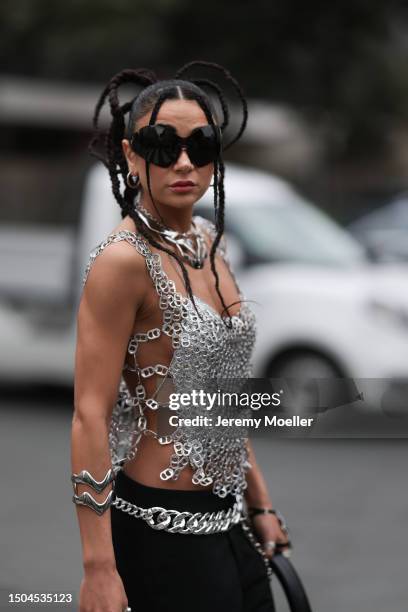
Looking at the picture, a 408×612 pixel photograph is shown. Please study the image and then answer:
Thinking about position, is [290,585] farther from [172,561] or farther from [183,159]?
[183,159]

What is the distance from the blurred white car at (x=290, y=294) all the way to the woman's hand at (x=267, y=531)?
482 centimetres

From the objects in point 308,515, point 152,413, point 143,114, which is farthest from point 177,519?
point 308,515

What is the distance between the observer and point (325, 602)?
200 inches

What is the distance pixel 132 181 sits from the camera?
2.65 m

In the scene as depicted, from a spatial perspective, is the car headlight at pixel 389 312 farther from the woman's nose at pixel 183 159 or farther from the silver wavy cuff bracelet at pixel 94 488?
the silver wavy cuff bracelet at pixel 94 488

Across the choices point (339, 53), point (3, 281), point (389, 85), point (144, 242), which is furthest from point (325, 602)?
point (389, 85)

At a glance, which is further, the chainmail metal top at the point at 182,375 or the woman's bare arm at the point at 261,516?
the woman's bare arm at the point at 261,516

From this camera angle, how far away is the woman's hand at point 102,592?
7.66ft

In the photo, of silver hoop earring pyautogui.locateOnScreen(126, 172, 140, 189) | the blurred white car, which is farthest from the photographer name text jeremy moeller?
the blurred white car

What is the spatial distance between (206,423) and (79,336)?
36cm

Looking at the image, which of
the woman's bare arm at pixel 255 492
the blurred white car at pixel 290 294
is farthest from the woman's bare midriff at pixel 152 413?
the blurred white car at pixel 290 294

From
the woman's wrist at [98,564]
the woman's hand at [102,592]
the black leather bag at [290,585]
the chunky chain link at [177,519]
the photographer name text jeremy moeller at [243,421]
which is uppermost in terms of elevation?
the photographer name text jeremy moeller at [243,421]

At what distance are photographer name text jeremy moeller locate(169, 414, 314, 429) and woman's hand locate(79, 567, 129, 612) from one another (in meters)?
0.36

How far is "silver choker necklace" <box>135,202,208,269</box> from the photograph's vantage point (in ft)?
8.55
